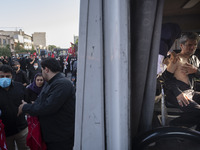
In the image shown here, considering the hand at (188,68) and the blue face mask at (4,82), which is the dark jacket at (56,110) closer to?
the blue face mask at (4,82)

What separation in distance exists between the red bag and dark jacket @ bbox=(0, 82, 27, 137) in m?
0.71

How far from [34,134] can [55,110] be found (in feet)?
1.43

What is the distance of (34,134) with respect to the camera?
228 cm

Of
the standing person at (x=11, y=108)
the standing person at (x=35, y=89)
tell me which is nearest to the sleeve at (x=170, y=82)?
the standing person at (x=11, y=108)

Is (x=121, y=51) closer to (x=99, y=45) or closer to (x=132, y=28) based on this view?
(x=99, y=45)

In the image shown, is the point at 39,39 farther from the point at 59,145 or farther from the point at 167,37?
the point at 167,37

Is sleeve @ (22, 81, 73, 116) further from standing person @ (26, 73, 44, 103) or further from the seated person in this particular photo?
standing person @ (26, 73, 44, 103)

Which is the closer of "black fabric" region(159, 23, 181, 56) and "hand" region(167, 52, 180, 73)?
"black fabric" region(159, 23, 181, 56)

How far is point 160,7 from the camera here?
3.87 ft

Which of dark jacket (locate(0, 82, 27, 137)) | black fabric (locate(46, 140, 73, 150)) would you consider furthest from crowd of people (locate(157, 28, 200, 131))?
dark jacket (locate(0, 82, 27, 137))

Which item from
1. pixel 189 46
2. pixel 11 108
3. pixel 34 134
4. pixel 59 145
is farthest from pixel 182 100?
pixel 11 108

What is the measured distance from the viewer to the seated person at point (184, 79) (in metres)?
2.12

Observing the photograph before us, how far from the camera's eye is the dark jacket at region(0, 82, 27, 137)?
2.85 metres

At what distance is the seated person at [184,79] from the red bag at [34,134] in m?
1.73
